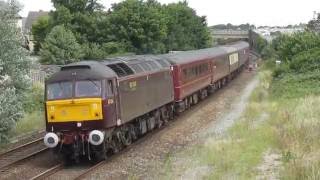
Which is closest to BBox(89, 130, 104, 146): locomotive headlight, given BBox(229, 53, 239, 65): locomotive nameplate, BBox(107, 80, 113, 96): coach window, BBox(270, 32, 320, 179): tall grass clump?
BBox(107, 80, 113, 96): coach window

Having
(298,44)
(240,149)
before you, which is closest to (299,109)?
(240,149)

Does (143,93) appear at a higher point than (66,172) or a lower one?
higher

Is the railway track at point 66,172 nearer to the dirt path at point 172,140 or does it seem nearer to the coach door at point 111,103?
the dirt path at point 172,140

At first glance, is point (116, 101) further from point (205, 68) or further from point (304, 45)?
point (304, 45)

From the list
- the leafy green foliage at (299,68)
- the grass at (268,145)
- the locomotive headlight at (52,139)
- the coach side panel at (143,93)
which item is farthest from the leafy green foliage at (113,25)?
the locomotive headlight at (52,139)

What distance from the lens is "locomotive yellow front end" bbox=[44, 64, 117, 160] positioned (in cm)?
1727

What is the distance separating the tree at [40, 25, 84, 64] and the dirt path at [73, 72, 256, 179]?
14862 mm

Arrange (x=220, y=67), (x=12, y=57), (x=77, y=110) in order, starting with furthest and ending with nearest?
(x=220, y=67) → (x=12, y=57) → (x=77, y=110)

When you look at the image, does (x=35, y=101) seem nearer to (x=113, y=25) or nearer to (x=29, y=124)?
(x=29, y=124)

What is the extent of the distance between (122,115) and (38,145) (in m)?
4.51

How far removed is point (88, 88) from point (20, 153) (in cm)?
427

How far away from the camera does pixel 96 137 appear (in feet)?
56.2

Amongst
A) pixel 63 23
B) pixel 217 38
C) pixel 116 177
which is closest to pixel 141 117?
pixel 116 177

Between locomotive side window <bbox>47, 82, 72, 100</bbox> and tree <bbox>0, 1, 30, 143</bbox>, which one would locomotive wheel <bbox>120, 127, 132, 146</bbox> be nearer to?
locomotive side window <bbox>47, 82, 72, 100</bbox>
